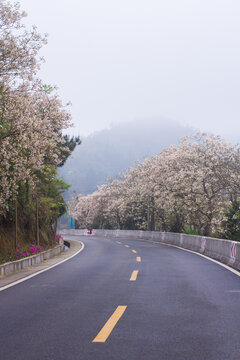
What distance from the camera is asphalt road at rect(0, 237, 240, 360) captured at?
5043 millimetres

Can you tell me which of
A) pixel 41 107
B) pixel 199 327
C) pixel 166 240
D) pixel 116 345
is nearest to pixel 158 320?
pixel 199 327

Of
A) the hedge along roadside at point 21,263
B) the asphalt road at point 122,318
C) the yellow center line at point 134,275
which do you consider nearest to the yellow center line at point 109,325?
the asphalt road at point 122,318

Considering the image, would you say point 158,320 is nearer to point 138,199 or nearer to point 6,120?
point 6,120

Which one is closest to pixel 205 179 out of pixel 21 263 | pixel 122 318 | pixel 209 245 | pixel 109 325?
pixel 209 245

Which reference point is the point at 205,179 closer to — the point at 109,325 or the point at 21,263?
the point at 21,263

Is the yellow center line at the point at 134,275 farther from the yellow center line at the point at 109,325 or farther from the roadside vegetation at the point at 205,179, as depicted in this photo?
the roadside vegetation at the point at 205,179

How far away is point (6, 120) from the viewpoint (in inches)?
553

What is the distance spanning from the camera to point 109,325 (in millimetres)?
6301

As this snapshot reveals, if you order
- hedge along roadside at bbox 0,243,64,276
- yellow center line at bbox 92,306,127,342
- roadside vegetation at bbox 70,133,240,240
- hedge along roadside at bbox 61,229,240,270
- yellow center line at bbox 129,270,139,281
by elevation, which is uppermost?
roadside vegetation at bbox 70,133,240,240

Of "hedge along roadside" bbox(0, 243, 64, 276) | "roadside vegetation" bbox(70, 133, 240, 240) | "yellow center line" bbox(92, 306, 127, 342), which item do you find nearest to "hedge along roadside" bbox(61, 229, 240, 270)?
"roadside vegetation" bbox(70, 133, 240, 240)

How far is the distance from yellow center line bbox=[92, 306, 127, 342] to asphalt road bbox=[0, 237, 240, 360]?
10mm

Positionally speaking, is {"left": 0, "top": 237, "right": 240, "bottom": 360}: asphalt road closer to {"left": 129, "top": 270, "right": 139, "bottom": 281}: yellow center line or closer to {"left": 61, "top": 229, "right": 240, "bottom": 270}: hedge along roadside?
{"left": 129, "top": 270, "right": 139, "bottom": 281}: yellow center line

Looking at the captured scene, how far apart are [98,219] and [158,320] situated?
79.6 metres

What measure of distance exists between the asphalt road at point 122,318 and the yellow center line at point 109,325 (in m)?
0.01
